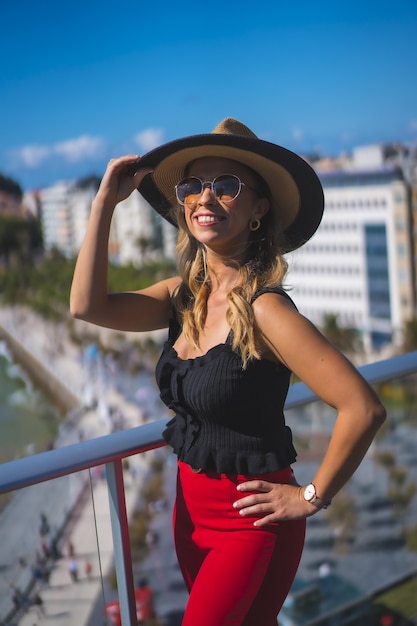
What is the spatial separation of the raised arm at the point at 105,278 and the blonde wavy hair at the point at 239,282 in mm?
63

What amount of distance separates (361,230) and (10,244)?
2543 cm

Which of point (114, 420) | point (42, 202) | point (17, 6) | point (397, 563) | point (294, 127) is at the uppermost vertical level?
point (17, 6)

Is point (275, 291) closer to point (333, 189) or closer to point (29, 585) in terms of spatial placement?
point (29, 585)

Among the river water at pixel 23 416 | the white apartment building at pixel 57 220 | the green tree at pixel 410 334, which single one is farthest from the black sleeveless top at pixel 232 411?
the white apartment building at pixel 57 220

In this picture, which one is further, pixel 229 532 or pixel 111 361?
pixel 111 361

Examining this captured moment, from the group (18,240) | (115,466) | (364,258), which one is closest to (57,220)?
(18,240)

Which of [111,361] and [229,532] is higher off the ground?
[111,361]

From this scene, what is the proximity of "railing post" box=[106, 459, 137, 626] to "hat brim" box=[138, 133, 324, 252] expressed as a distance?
0.48 m

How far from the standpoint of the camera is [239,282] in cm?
127

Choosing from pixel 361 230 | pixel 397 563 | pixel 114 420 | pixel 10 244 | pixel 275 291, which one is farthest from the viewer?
pixel 10 244

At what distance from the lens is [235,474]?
1.23 meters

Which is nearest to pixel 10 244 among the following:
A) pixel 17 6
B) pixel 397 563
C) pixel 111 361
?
pixel 111 361

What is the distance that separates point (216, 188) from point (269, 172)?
0.09 m

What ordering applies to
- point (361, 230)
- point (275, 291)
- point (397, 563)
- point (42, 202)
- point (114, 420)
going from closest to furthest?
point (275, 291), point (397, 563), point (114, 420), point (361, 230), point (42, 202)
